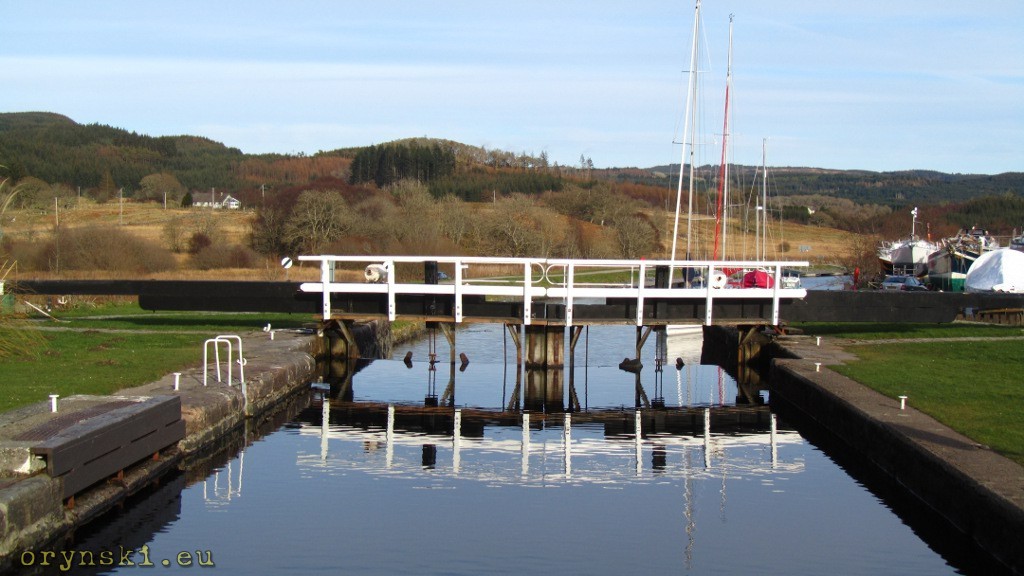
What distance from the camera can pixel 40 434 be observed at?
12594mm

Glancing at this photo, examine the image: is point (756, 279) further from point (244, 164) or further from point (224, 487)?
point (244, 164)

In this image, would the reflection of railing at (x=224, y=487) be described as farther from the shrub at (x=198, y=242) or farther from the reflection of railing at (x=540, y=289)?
the shrub at (x=198, y=242)

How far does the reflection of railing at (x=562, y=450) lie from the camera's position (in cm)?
1583

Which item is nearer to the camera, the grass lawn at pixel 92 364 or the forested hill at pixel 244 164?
the grass lawn at pixel 92 364

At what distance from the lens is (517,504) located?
1384 centimetres

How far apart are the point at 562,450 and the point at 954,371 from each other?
27.1ft

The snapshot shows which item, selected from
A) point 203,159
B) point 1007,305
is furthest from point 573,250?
point 203,159

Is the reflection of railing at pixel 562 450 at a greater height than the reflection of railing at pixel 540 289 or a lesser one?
lesser

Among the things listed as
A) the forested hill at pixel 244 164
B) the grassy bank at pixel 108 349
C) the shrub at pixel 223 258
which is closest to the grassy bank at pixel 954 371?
the grassy bank at pixel 108 349

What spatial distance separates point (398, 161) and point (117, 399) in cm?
13145

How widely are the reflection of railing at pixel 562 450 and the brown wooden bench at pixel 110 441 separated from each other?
2.28m

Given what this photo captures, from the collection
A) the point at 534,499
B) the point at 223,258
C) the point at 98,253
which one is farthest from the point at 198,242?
the point at 534,499

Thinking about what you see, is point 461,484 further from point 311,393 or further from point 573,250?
point 573,250

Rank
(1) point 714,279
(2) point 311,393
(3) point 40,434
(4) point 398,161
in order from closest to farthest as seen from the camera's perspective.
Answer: (3) point 40,434 → (2) point 311,393 → (1) point 714,279 → (4) point 398,161
